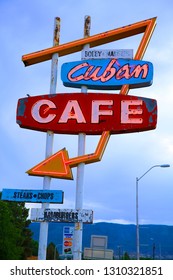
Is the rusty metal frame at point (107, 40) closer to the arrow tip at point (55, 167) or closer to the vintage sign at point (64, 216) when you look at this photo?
the arrow tip at point (55, 167)

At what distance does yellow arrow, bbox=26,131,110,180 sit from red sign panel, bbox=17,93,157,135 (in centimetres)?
78

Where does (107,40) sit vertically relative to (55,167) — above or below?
above

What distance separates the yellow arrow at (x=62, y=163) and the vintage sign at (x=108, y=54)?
3593 mm

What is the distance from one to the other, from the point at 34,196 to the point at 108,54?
22.0 ft

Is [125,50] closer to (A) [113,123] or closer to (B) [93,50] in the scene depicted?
(B) [93,50]

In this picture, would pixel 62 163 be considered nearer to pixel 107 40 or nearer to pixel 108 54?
pixel 108 54

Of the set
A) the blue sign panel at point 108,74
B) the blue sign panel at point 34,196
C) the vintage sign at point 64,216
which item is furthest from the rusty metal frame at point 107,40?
the vintage sign at point 64,216

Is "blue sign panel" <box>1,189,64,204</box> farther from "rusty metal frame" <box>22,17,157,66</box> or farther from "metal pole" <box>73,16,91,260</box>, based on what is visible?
"rusty metal frame" <box>22,17,157,66</box>

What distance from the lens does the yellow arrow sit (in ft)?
58.2

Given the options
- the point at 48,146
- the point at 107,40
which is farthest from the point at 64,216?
the point at 107,40

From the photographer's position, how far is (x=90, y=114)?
18.4m

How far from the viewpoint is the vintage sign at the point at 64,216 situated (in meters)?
17.1
